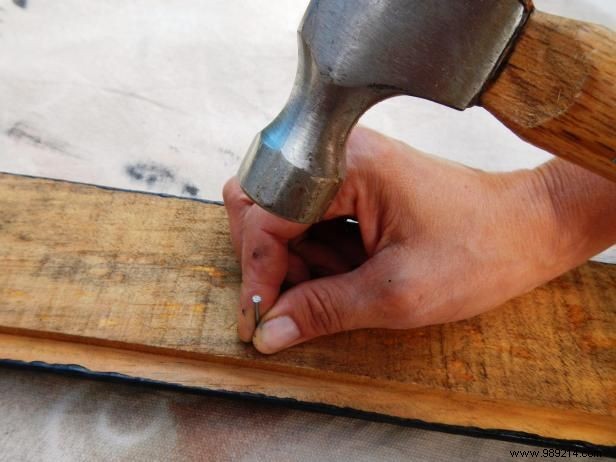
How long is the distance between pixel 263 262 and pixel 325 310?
0.12 metres

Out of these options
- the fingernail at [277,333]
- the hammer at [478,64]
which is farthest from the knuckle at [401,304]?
the hammer at [478,64]

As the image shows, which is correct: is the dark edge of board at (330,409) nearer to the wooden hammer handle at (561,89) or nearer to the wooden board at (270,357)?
the wooden board at (270,357)

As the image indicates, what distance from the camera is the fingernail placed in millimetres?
904

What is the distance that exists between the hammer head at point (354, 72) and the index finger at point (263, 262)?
0.18 metres

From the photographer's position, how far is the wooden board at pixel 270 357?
0.93 metres

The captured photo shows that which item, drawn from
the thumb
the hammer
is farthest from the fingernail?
the hammer

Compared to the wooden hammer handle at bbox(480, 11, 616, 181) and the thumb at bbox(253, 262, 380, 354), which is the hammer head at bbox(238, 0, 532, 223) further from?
the thumb at bbox(253, 262, 380, 354)

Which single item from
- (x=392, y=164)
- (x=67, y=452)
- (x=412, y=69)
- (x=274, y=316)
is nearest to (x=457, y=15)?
(x=412, y=69)

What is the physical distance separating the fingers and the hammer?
28cm

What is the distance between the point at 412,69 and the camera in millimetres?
635

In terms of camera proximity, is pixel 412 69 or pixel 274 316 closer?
pixel 412 69

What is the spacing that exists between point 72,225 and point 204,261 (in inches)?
8.9

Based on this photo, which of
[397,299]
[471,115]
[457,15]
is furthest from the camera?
[471,115]

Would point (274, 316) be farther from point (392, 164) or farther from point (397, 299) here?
point (392, 164)
